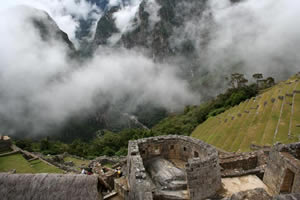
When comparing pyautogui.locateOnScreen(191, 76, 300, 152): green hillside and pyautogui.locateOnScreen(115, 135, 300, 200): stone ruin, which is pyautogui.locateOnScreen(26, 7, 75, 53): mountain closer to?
pyautogui.locateOnScreen(191, 76, 300, 152): green hillside

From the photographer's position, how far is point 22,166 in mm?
20234

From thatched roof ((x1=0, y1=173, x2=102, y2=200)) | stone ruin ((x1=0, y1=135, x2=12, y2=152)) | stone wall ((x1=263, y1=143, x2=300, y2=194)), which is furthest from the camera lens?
stone ruin ((x1=0, y1=135, x2=12, y2=152))

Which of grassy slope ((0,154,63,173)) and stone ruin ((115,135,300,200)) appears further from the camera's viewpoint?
grassy slope ((0,154,63,173))

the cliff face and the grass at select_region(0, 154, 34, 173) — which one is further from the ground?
the cliff face

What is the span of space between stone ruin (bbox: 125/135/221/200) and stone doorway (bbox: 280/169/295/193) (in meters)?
2.94

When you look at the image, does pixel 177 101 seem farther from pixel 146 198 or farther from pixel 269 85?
pixel 146 198

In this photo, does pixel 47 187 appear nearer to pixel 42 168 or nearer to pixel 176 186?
pixel 176 186

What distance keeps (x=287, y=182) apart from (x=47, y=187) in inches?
409

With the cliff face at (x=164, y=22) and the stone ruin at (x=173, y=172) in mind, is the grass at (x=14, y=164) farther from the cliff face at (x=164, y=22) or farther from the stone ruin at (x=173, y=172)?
the cliff face at (x=164, y=22)

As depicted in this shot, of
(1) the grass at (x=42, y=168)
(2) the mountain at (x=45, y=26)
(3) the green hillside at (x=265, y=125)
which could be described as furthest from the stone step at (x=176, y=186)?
(2) the mountain at (x=45, y=26)

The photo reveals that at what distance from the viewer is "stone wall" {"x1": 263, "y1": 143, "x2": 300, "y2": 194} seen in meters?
8.13

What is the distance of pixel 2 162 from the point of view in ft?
70.0

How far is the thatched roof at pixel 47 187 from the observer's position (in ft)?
15.0

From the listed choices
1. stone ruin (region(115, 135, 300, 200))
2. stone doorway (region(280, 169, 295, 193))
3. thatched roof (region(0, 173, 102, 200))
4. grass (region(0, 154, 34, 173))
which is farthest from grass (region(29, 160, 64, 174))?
stone doorway (region(280, 169, 295, 193))
